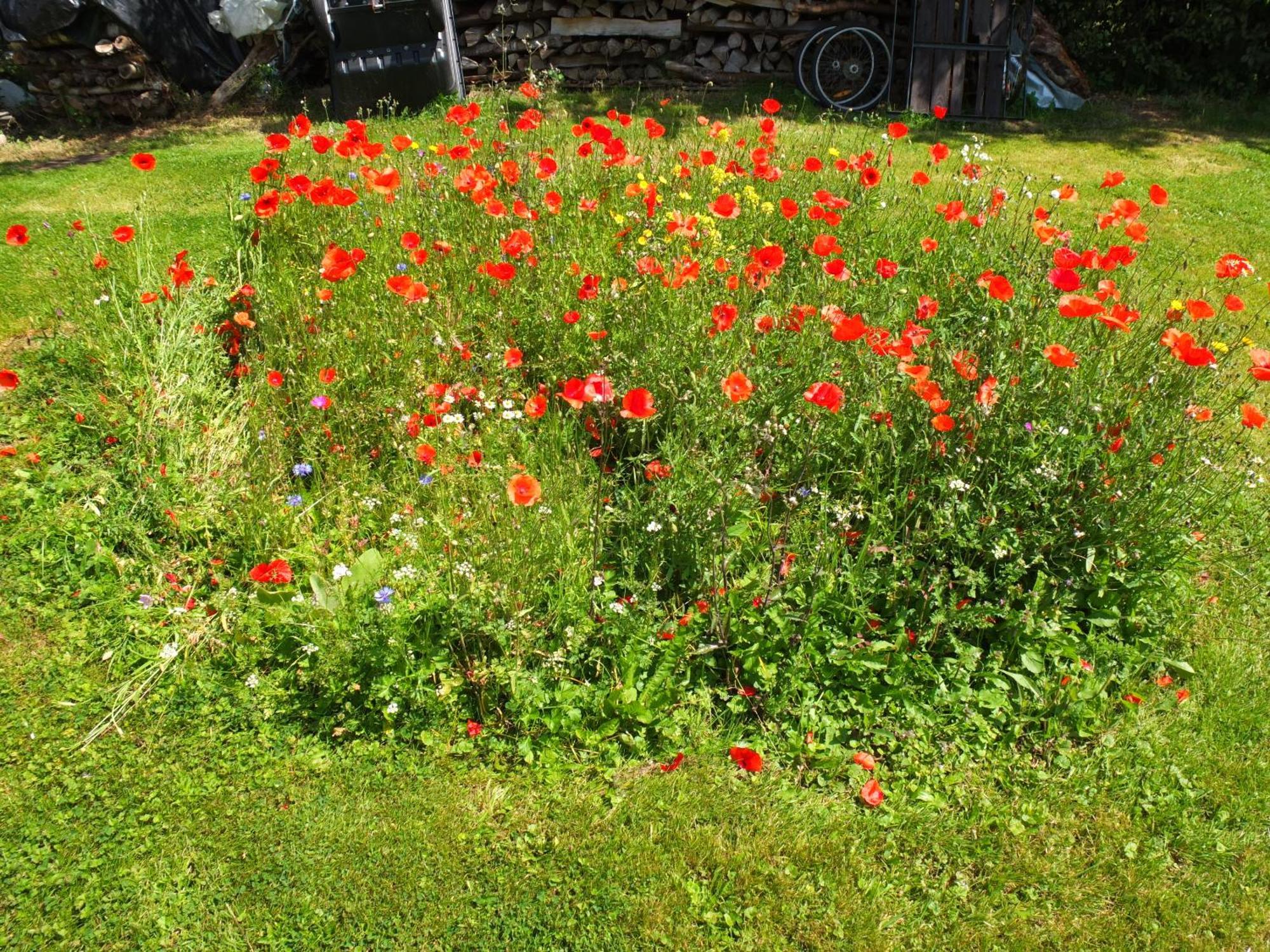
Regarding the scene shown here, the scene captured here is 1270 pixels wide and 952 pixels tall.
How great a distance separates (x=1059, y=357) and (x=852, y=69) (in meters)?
6.95

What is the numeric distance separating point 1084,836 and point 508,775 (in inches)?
60.9

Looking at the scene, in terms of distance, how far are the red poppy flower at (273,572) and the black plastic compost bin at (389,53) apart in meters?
6.27

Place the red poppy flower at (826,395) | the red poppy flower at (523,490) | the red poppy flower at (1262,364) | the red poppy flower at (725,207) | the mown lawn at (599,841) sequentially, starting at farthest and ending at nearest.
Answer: the red poppy flower at (725,207)
the red poppy flower at (1262,364)
the red poppy flower at (826,395)
the red poppy flower at (523,490)
the mown lawn at (599,841)

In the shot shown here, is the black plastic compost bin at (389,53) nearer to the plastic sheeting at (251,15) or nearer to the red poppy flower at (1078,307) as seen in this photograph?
the plastic sheeting at (251,15)

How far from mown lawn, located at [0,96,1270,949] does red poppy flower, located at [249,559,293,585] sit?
0.38 metres

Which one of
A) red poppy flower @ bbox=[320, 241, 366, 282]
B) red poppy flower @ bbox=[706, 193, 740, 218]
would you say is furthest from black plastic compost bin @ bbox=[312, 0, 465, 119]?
red poppy flower @ bbox=[706, 193, 740, 218]

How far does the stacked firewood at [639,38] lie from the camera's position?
9.09 meters

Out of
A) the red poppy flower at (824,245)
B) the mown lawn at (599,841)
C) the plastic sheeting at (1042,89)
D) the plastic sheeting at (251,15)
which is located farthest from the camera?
the plastic sheeting at (1042,89)

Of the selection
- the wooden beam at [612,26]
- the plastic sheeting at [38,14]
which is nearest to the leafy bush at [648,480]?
the plastic sheeting at [38,14]

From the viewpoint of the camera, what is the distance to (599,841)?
7.86 feet

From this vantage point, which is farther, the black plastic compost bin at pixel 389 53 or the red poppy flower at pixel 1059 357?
the black plastic compost bin at pixel 389 53

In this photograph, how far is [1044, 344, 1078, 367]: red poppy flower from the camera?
104 inches

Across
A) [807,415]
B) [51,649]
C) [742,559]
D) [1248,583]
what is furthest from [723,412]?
[51,649]

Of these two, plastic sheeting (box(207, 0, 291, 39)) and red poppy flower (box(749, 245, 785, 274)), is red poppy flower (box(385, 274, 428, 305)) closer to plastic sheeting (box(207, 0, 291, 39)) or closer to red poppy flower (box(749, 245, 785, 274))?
red poppy flower (box(749, 245, 785, 274))
